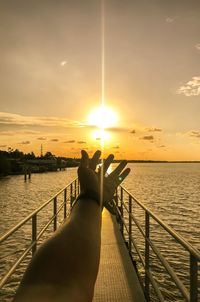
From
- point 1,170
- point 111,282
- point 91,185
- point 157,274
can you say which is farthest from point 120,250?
point 1,170

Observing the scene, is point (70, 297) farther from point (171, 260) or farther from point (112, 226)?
point (171, 260)

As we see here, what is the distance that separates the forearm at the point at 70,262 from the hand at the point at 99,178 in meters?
0.32

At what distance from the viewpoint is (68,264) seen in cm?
92

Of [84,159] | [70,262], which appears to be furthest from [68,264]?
[84,159]

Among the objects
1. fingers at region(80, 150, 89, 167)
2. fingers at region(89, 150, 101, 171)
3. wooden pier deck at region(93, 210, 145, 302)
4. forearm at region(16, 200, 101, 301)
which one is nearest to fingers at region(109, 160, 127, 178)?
fingers at region(89, 150, 101, 171)

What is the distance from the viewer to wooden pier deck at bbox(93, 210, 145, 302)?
15.3 feet

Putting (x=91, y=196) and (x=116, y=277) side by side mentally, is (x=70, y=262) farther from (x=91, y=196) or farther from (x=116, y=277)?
(x=116, y=277)

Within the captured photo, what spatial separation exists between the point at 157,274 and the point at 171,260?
236cm

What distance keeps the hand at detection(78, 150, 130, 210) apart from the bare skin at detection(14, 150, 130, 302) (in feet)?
0.61

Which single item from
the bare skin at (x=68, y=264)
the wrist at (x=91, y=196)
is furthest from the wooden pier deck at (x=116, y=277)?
the bare skin at (x=68, y=264)

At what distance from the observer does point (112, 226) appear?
380 inches

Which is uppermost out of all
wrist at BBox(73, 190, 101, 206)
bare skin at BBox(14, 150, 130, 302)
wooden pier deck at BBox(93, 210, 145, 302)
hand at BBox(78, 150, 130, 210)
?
hand at BBox(78, 150, 130, 210)

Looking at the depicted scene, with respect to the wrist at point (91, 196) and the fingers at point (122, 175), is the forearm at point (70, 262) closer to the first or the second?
the wrist at point (91, 196)

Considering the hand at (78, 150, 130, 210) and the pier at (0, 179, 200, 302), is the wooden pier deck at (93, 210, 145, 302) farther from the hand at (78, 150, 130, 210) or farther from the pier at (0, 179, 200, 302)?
the hand at (78, 150, 130, 210)
